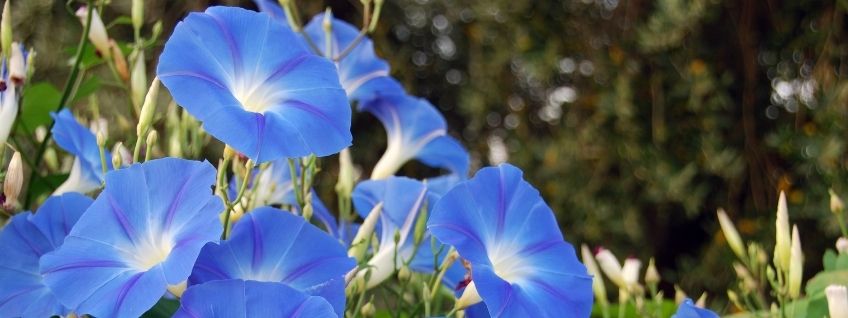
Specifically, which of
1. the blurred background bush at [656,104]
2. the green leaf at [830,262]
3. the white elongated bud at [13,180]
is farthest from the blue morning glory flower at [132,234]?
the blurred background bush at [656,104]

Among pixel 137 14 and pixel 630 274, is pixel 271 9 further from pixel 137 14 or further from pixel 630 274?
pixel 630 274

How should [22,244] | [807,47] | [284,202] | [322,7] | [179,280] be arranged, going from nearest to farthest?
[179,280], [22,244], [284,202], [807,47], [322,7]

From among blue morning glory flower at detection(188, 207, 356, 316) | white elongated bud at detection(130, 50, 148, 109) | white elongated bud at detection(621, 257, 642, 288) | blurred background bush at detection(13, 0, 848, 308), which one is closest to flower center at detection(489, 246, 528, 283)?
blue morning glory flower at detection(188, 207, 356, 316)

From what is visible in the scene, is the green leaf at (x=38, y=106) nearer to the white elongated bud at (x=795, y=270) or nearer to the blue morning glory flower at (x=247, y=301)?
the blue morning glory flower at (x=247, y=301)

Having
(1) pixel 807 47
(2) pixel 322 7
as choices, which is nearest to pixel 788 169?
(1) pixel 807 47

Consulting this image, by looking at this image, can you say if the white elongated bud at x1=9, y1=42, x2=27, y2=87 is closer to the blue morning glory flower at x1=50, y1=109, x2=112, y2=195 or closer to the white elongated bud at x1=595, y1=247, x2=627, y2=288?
the blue morning glory flower at x1=50, y1=109, x2=112, y2=195

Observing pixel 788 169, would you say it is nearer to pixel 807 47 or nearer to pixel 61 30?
pixel 807 47
